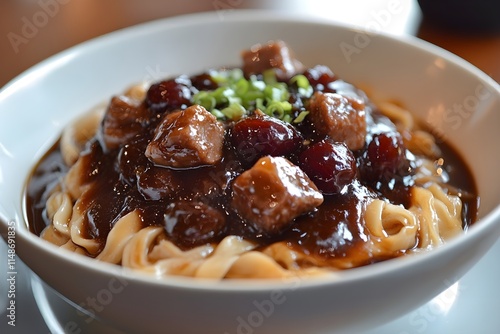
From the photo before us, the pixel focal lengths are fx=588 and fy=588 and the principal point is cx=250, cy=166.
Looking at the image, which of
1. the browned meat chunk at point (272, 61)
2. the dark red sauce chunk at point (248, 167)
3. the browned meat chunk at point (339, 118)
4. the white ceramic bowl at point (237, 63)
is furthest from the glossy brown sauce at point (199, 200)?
the browned meat chunk at point (272, 61)

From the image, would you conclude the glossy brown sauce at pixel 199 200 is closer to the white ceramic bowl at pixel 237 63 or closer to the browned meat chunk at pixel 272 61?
the white ceramic bowl at pixel 237 63

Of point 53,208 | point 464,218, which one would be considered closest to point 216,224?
point 53,208

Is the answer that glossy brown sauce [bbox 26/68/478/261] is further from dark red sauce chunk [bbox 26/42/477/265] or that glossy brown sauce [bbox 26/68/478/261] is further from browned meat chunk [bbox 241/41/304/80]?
browned meat chunk [bbox 241/41/304/80]

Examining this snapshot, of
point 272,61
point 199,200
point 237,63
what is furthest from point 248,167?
point 237,63

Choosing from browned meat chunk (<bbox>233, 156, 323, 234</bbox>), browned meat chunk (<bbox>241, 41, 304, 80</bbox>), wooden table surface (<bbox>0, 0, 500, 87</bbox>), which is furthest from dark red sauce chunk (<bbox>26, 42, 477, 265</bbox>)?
wooden table surface (<bbox>0, 0, 500, 87</bbox>)

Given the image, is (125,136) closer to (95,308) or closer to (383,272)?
(95,308)

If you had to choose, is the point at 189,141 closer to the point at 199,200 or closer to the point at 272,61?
the point at 199,200
